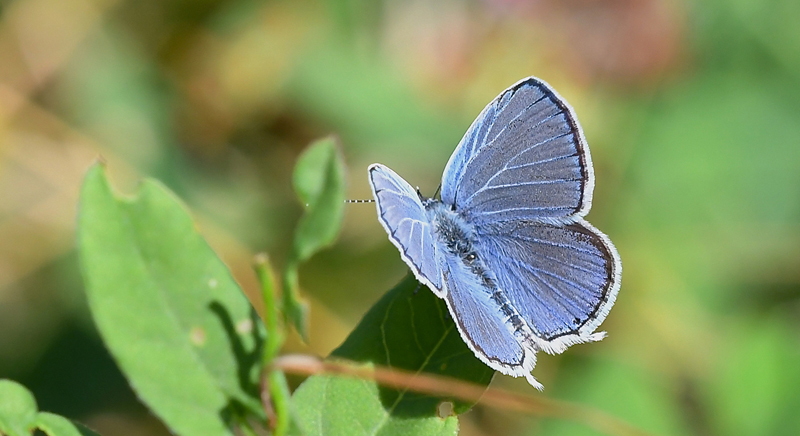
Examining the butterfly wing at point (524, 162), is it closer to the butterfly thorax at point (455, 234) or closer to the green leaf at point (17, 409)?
the butterfly thorax at point (455, 234)

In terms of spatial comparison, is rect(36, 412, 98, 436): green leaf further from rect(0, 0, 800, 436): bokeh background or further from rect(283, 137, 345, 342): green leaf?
rect(0, 0, 800, 436): bokeh background

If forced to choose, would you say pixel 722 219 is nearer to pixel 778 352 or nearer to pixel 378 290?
pixel 778 352

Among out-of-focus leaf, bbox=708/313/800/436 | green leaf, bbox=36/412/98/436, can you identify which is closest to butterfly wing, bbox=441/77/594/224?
green leaf, bbox=36/412/98/436

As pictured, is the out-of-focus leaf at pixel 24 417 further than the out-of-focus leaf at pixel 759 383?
No

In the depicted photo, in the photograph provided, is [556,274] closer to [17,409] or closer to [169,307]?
[169,307]

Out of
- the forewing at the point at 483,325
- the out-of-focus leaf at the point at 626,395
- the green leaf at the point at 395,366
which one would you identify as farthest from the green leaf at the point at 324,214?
the out-of-focus leaf at the point at 626,395

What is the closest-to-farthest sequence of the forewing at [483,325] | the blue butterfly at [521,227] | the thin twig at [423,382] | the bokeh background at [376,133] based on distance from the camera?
the thin twig at [423,382] < the forewing at [483,325] < the blue butterfly at [521,227] < the bokeh background at [376,133]
